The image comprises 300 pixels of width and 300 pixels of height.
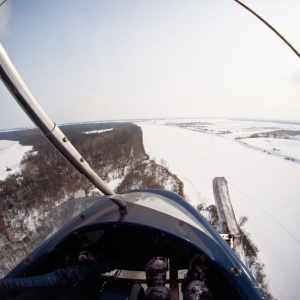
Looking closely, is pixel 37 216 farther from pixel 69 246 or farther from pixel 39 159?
pixel 69 246

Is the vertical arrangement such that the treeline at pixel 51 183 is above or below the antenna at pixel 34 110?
below

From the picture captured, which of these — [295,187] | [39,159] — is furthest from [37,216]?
[295,187]

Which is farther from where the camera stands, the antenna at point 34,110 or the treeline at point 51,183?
→ the treeline at point 51,183

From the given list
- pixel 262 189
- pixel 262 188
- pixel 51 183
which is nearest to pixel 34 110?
pixel 262 189

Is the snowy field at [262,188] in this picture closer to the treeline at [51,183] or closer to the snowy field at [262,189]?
the snowy field at [262,189]

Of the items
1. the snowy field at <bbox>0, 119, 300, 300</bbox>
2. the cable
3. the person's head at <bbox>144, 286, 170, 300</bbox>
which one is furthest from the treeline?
the cable

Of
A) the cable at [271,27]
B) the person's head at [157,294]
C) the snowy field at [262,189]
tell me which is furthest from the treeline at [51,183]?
the cable at [271,27]

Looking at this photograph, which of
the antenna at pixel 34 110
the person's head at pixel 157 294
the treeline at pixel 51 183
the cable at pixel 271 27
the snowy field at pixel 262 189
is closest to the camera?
the antenna at pixel 34 110
